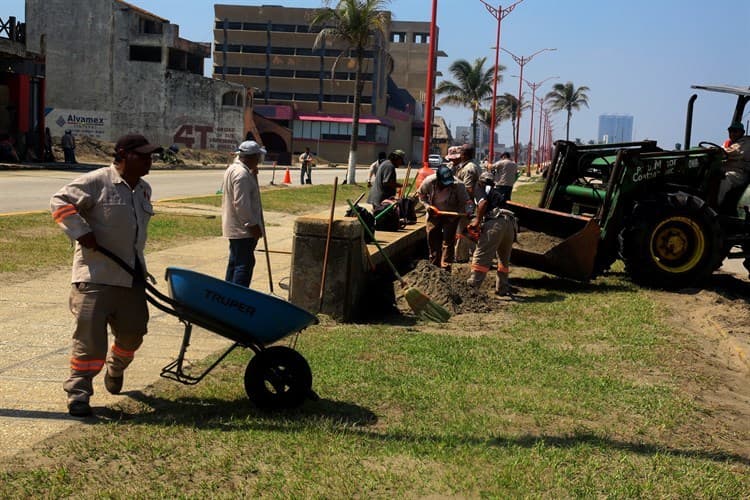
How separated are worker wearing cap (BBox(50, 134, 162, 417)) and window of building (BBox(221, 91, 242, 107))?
64.2 m

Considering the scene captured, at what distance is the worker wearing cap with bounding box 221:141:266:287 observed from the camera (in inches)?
296

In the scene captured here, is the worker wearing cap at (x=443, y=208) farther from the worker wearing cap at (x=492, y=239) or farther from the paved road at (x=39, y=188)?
the paved road at (x=39, y=188)

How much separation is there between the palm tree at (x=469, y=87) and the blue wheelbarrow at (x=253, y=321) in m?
74.1

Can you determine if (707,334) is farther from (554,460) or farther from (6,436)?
(6,436)

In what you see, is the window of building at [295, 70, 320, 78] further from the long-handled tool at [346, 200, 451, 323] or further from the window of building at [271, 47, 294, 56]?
the long-handled tool at [346, 200, 451, 323]

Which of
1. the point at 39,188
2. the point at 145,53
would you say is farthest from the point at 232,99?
the point at 39,188

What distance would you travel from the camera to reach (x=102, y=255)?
17.1ft

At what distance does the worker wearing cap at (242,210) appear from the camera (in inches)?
296

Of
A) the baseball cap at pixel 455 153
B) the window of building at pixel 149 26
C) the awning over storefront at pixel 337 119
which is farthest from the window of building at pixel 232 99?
the baseball cap at pixel 455 153

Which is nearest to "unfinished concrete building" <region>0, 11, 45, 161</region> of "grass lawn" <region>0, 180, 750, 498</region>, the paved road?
the paved road

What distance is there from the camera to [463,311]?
9.51 metres

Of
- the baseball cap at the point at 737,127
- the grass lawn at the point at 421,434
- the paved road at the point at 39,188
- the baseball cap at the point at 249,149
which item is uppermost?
the baseball cap at the point at 737,127

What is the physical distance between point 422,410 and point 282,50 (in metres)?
96.7

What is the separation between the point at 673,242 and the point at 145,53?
186ft
